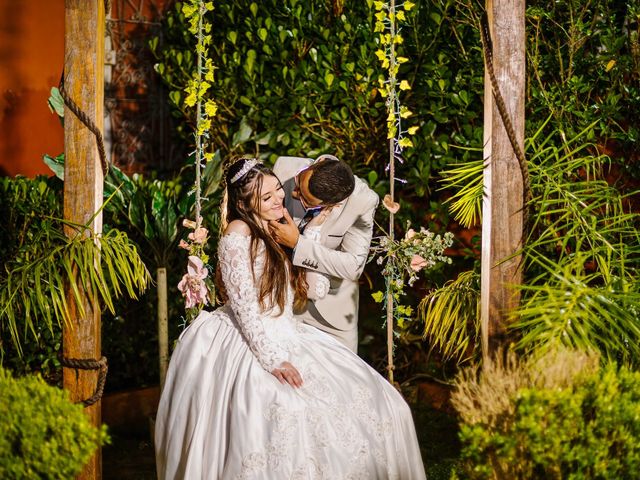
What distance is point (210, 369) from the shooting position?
3.71m

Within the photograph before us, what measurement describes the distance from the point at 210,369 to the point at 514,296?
132 centimetres

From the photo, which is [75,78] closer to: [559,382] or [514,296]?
[514,296]

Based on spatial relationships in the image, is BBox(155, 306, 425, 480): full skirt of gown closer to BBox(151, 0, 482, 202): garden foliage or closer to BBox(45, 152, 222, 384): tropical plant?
BBox(45, 152, 222, 384): tropical plant

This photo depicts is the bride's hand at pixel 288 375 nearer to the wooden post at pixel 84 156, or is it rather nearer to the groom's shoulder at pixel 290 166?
the wooden post at pixel 84 156

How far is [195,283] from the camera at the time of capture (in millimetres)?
4199

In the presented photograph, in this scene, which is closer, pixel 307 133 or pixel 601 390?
pixel 601 390

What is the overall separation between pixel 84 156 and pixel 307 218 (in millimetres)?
1169

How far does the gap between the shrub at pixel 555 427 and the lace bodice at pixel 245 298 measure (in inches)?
37.2

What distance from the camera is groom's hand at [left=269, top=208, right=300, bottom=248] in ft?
13.2

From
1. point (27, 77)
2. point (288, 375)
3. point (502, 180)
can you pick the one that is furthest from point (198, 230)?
point (27, 77)

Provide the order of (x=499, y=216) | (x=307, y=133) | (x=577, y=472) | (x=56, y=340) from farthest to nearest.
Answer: (x=307, y=133) < (x=56, y=340) < (x=499, y=216) < (x=577, y=472)

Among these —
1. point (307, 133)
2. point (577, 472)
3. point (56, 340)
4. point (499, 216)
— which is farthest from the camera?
point (307, 133)

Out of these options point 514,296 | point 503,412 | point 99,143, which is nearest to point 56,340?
point 99,143

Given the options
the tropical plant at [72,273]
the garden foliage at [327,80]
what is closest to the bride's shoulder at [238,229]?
the tropical plant at [72,273]
